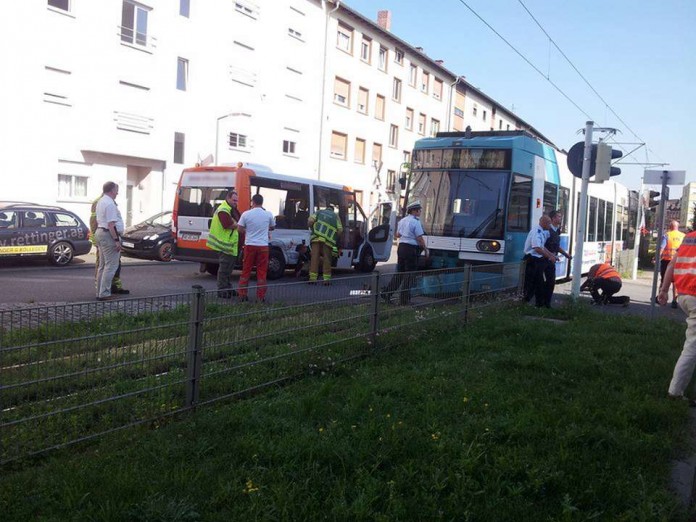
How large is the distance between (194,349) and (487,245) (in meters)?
7.99

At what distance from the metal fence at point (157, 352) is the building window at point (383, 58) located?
36158 mm

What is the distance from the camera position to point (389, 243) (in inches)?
712

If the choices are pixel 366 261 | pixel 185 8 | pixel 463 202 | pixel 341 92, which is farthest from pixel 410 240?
pixel 341 92

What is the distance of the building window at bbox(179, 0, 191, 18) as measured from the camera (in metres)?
26.1

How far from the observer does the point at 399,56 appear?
140ft

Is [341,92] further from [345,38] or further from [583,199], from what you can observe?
[583,199]

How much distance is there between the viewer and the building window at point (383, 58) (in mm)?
40338

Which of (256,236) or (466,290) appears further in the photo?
(256,236)

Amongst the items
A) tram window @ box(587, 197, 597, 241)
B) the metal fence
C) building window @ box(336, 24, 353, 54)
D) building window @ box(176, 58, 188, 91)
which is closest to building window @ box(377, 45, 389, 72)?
building window @ box(336, 24, 353, 54)

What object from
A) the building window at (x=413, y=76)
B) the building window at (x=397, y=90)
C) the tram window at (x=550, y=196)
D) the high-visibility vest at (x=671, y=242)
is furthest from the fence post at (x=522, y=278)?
the building window at (x=413, y=76)

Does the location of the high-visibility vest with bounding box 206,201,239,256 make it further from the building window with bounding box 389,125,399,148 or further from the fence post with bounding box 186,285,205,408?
the building window with bounding box 389,125,399,148

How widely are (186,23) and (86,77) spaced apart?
579 centimetres

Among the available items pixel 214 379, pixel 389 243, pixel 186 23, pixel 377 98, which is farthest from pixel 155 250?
pixel 377 98

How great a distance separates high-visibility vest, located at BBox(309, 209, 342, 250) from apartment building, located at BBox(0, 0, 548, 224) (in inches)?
105
